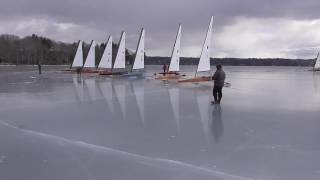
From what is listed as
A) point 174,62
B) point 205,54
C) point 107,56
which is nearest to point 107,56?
point 107,56

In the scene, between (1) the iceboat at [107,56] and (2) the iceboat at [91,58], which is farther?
(2) the iceboat at [91,58]

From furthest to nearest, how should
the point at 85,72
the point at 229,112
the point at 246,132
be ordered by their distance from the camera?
the point at 85,72
the point at 229,112
the point at 246,132

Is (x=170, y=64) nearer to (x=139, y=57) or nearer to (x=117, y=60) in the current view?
(x=139, y=57)

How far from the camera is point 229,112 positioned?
42.3 feet

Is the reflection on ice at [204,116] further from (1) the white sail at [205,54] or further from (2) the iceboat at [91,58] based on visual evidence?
(2) the iceboat at [91,58]

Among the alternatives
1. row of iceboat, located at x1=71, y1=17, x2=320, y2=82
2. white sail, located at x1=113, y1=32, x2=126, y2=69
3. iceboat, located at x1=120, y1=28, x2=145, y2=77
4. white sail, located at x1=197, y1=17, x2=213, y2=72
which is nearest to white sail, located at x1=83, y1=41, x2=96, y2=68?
row of iceboat, located at x1=71, y1=17, x2=320, y2=82

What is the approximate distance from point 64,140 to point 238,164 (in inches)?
142

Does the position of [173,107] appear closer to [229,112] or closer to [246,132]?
[229,112]

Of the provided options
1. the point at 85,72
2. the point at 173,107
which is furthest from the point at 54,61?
the point at 173,107

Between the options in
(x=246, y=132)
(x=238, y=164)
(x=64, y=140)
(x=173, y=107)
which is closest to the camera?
(x=238, y=164)

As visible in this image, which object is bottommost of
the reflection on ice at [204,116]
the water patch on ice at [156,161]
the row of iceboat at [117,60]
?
the reflection on ice at [204,116]

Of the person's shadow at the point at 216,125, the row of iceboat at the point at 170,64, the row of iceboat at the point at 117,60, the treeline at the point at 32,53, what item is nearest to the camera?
the person's shadow at the point at 216,125

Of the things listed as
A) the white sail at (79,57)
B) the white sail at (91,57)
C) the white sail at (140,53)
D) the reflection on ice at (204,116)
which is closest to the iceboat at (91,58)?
the white sail at (91,57)

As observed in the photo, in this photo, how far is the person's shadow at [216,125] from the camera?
8.69m
